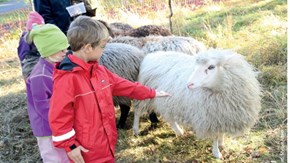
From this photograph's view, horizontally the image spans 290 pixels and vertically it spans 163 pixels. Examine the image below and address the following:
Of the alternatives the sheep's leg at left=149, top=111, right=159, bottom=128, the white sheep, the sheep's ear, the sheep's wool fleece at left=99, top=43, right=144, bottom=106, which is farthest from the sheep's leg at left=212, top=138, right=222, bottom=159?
the sheep's wool fleece at left=99, top=43, right=144, bottom=106

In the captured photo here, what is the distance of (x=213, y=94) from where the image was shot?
3453 mm

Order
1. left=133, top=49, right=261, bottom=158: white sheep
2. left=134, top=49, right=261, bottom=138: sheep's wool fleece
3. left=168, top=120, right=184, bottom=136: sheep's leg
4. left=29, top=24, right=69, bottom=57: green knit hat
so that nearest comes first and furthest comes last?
1. left=29, top=24, right=69, bottom=57: green knit hat
2. left=133, top=49, right=261, bottom=158: white sheep
3. left=134, top=49, right=261, bottom=138: sheep's wool fleece
4. left=168, top=120, right=184, bottom=136: sheep's leg

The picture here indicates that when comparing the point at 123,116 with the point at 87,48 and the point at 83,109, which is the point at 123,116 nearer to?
the point at 83,109

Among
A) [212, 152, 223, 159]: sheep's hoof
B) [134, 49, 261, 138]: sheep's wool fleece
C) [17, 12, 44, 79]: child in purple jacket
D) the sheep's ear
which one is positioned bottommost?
[212, 152, 223, 159]: sheep's hoof

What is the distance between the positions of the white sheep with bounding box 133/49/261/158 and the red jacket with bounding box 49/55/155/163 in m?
0.93

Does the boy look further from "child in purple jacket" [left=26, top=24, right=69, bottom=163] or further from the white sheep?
the white sheep

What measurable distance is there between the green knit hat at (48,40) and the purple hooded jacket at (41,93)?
0.13 m

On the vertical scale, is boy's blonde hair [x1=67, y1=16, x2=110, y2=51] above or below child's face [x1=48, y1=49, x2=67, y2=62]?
above

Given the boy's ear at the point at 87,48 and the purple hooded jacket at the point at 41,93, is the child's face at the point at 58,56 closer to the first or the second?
the purple hooded jacket at the point at 41,93

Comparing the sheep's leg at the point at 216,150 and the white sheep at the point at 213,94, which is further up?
the white sheep at the point at 213,94

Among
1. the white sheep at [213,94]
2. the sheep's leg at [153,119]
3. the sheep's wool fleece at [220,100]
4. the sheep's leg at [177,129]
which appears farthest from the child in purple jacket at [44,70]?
the sheep's leg at [153,119]

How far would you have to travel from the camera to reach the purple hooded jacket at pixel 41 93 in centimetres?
260

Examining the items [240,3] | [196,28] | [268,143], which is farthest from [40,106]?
[240,3]

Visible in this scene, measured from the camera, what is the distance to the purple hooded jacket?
260cm
